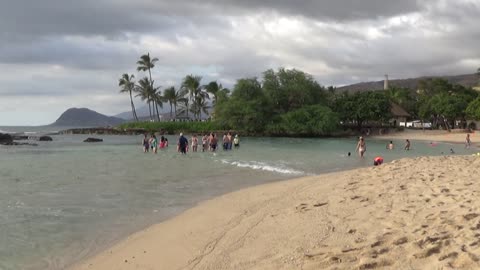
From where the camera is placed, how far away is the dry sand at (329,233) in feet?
15.4

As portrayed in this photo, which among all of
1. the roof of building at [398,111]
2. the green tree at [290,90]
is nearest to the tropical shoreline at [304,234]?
the green tree at [290,90]

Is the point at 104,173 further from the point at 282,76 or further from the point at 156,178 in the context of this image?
A: the point at 282,76

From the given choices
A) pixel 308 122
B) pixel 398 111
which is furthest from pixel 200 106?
pixel 398 111

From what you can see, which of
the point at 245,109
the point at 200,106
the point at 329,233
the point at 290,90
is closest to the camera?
the point at 329,233

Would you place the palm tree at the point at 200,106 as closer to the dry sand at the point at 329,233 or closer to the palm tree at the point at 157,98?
the palm tree at the point at 157,98

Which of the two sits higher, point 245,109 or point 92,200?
point 245,109

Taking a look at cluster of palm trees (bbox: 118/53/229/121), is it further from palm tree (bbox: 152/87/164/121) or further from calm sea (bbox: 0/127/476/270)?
calm sea (bbox: 0/127/476/270)

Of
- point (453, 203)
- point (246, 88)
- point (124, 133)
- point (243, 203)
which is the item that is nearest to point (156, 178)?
point (243, 203)

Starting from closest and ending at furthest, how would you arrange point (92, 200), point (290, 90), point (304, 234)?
1. point (304, 234)
2. point (92, 200)
3. point (290, 90)

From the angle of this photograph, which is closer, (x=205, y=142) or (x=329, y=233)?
(x=329, y=233)

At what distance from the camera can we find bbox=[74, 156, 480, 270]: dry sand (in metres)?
4.71

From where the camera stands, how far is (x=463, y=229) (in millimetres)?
5148

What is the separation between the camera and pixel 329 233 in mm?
6145

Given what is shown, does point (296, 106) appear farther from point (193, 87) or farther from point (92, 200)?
point (92, 200)
